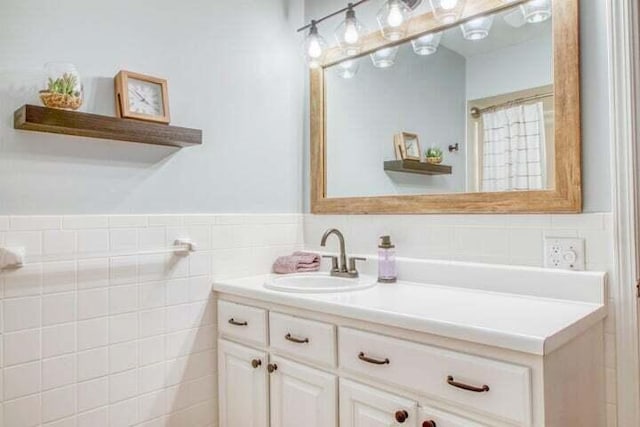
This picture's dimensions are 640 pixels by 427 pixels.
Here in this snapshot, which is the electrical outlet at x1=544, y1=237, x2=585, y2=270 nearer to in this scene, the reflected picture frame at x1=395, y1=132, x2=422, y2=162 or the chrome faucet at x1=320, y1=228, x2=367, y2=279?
the reflected picture frame at x1=395, y1=132, x2=422, y2=162

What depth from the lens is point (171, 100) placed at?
1.80m

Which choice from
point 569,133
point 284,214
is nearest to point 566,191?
point 569,133

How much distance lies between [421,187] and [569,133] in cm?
59

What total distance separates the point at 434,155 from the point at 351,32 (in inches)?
27.2

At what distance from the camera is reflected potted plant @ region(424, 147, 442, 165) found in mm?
1800

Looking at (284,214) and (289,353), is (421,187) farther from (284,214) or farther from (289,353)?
(289,353)


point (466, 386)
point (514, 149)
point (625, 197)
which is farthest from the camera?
point (514, 149)

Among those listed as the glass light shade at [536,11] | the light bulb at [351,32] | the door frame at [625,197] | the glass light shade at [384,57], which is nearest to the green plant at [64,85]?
the light bulb at [351,32]

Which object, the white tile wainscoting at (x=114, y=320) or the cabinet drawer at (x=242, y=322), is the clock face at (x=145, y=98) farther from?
the cabinet drawer at (x=242, y=322)

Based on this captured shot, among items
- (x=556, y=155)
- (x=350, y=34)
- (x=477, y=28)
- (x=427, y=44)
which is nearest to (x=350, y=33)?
(x=350, y=34)

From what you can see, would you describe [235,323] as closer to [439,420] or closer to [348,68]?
[439,420]

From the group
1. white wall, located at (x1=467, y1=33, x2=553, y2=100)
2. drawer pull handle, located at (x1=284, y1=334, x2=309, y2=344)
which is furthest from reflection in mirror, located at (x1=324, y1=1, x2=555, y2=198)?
→ drawer pull handle, located at (x1=284, y1=334, x2=309, y2=344)

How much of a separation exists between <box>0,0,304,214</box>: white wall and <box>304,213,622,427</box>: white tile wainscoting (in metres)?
0.47

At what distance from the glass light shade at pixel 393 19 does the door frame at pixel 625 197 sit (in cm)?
76
